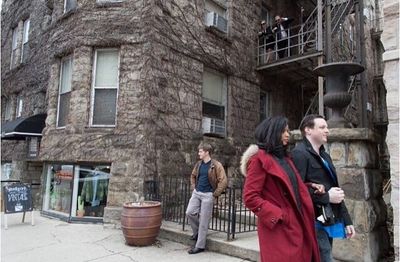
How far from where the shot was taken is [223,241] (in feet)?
17.2

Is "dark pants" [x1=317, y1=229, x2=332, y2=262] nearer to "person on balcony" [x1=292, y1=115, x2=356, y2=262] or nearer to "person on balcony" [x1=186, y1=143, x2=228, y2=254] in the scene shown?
"person on balcony" [x1=292, y1=115, x2=356, y2=262]

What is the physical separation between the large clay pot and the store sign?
3.10 metres

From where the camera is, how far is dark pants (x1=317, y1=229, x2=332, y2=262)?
2.99 m

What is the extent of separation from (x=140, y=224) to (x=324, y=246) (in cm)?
342

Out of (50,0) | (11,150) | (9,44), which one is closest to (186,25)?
(50,0)

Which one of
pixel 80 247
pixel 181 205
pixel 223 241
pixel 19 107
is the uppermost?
pixel 19 107

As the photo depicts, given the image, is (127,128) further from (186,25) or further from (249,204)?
(249,204)

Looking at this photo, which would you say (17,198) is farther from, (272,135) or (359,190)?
(359,190)

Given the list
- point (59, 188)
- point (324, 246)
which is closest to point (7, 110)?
point (59, 188)

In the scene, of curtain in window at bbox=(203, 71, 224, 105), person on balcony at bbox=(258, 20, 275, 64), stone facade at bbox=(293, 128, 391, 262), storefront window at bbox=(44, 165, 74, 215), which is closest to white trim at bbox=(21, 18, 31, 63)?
storefront window at bbox=(44, 165, 74, 215)

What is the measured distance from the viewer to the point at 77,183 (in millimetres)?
7793

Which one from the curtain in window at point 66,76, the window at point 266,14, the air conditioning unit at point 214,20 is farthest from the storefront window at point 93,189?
the window at point 266,14

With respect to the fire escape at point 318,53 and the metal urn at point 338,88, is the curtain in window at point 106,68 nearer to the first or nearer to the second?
the fire escape at point 318,53

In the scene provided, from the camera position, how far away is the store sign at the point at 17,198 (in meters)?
7.09
